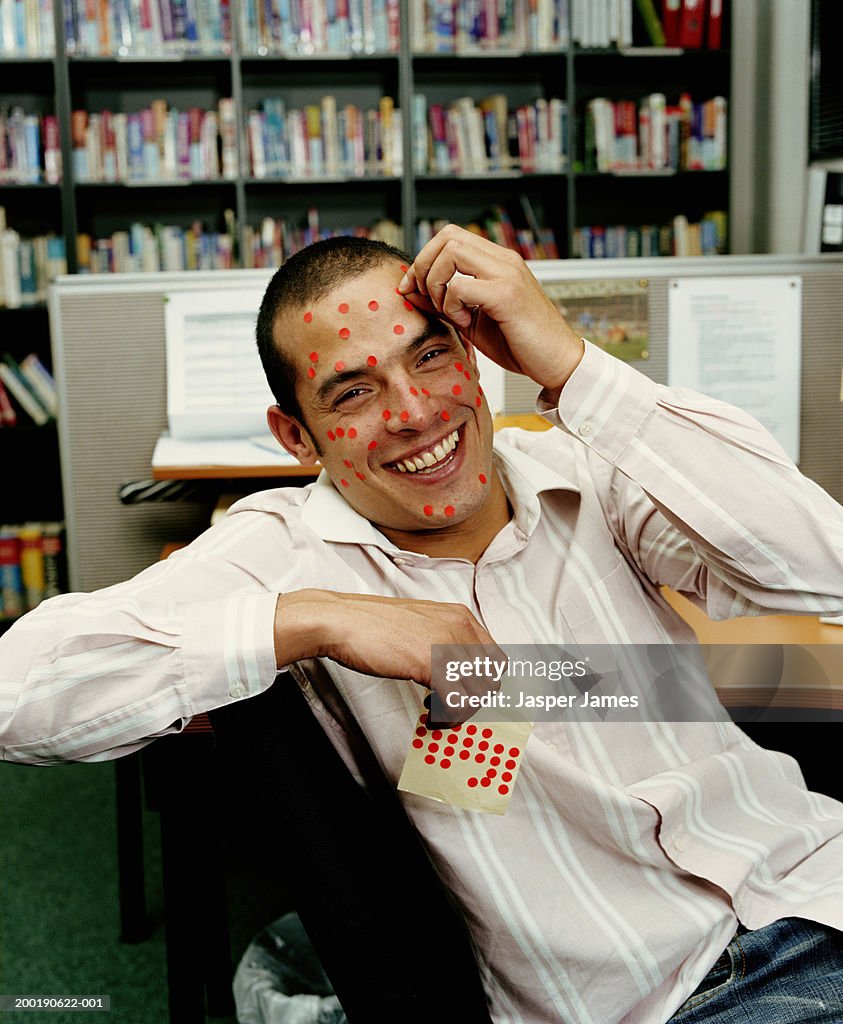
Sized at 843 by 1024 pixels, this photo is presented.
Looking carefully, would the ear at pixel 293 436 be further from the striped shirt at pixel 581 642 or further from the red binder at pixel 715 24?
the red binder at pixel 715 24

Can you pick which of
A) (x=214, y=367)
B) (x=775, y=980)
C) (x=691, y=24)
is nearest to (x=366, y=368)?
(x=775, y=980)

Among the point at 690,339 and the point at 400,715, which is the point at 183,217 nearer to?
the point at 690,339

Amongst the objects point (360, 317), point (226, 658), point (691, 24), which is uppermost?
point (691, 24)

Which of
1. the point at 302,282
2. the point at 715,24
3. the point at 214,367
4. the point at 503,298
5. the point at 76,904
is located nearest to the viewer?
the point at 503,298

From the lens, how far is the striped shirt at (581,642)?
0.82 metres

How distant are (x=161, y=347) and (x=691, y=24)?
115 inches

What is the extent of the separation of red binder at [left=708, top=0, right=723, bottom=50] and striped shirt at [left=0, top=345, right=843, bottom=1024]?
11.9 ft

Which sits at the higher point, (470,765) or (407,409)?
(407,409)

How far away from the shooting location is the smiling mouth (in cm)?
99

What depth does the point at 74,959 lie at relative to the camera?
1777 mm

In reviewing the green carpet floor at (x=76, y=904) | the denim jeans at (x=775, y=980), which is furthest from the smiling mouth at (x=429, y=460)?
the green carpet floor at (x=76, y=904)

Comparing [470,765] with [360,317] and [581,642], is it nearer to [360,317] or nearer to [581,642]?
[581,642]

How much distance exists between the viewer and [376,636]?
82 centimetres

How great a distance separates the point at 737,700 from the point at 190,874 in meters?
0.63
